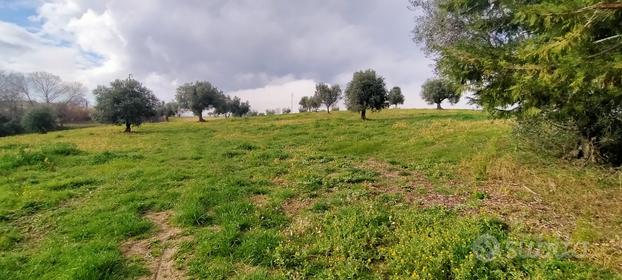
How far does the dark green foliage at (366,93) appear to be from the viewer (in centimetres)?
3906

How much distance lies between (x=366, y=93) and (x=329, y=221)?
33241mm

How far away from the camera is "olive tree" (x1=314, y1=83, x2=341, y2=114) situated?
7725cm

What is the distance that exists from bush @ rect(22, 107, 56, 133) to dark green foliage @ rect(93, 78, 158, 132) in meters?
21.7

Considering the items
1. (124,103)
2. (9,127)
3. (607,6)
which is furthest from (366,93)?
(9,127)

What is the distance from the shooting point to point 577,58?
210 inches

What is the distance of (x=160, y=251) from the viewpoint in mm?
6535

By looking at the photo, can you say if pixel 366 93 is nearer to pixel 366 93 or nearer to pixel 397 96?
pixel 366 93

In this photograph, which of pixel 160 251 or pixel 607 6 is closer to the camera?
pixel 607 6

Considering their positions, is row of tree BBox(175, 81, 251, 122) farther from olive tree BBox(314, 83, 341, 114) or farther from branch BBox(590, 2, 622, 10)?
branch BBox(590, 2, 622, 10)

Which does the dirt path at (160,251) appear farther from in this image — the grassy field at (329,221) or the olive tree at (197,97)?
the olive tree at (197,97)

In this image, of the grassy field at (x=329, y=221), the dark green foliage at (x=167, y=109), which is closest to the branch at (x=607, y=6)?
the grassy field at (x=329, y=221)

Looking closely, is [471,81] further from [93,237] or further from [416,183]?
[93,237]

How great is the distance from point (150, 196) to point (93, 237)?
2803mm

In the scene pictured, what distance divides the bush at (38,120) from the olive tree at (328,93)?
5044 centimetres
